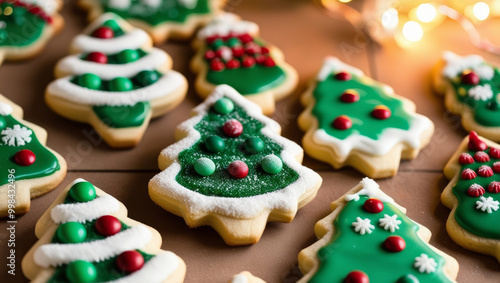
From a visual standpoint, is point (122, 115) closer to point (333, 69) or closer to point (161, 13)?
point (161, 13)

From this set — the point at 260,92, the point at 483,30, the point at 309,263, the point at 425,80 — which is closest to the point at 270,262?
the point at 309,263

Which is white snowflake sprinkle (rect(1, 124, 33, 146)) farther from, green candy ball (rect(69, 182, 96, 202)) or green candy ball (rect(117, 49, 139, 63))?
green candy ball (rect(117, 49, 139, 63))

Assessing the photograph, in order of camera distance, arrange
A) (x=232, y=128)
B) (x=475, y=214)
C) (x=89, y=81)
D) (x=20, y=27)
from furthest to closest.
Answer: (x=20, y=27) → (x=89, y=81) → (x=232, y=128) → (x=475, y=214)

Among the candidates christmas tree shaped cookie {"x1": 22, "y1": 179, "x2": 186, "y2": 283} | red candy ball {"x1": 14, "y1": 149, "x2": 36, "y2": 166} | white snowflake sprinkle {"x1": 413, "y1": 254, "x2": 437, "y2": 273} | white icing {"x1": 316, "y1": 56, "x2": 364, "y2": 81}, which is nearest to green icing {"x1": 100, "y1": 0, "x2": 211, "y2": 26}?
white icing {"x1": 316, "y1": 56, "x2": 364, "y2": 81}

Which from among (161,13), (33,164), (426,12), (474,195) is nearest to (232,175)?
(33,164)

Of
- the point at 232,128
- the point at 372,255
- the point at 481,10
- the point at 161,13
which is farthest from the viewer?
the point at 481,10

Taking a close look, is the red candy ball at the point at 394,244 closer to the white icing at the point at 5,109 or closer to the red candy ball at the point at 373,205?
the red candy ball at the point at 373,205

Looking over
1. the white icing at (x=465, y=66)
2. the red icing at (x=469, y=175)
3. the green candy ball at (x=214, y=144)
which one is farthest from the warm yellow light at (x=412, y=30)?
the green candy ball at (x=214, y=144)
